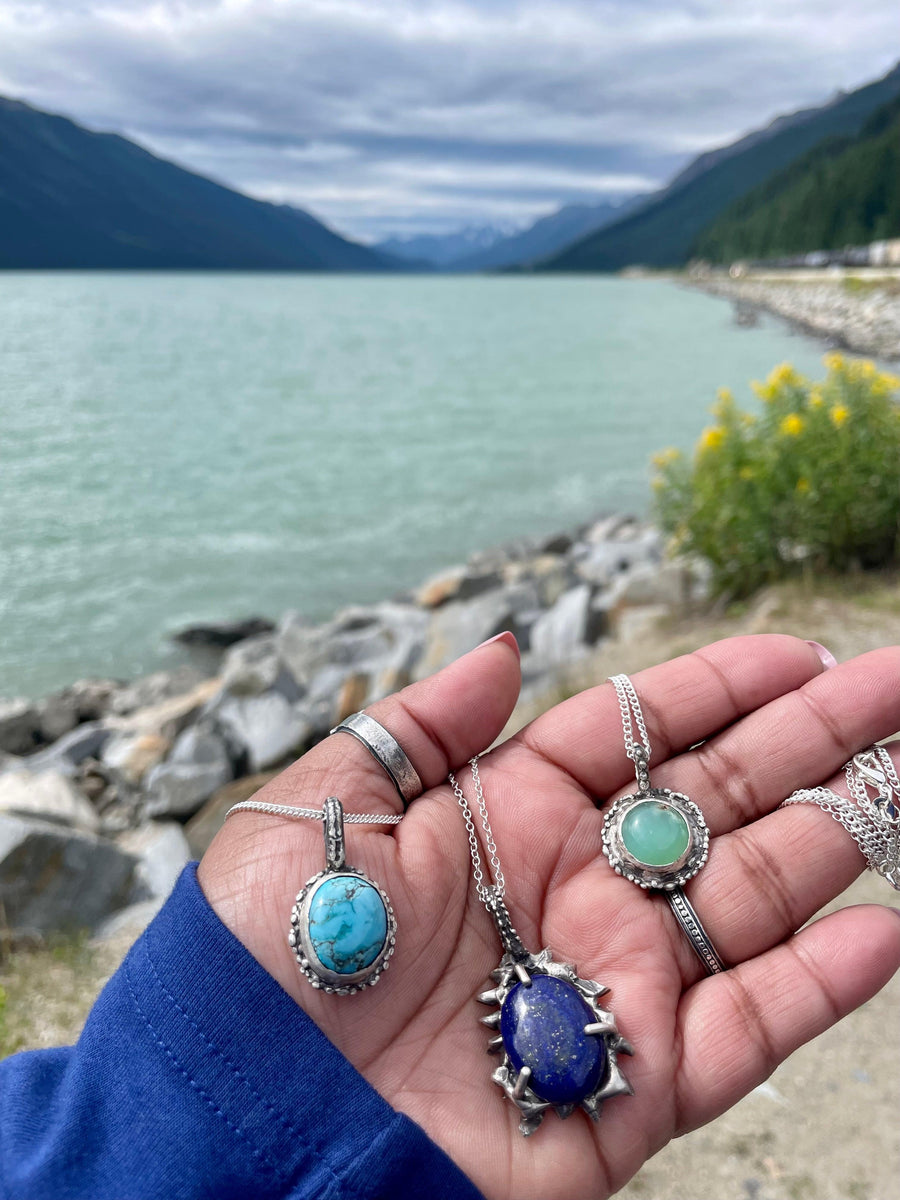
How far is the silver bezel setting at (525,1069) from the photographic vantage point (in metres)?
2.03

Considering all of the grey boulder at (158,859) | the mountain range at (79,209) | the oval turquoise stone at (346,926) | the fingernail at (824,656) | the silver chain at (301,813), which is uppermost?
the mountain range at (79,209)

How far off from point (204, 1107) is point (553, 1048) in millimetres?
849

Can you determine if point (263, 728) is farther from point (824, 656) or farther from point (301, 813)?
point (824, 656)

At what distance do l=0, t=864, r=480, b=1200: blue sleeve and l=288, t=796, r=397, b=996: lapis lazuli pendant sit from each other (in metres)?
0.12

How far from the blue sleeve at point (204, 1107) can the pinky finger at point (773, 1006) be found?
0.68m

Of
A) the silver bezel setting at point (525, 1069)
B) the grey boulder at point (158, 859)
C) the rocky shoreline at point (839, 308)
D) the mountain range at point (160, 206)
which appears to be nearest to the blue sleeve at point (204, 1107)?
the silver bezel setting at point (525, 1069)

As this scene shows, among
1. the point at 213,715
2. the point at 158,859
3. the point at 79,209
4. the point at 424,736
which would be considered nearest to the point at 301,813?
the point at 424,736

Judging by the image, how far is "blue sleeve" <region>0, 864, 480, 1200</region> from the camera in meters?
1.87

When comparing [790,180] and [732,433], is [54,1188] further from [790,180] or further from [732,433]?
[790,180]

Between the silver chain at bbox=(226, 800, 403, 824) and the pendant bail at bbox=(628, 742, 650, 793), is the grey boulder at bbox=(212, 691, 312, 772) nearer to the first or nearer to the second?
the silver chain at bbox=(226, 800, 403, 824)

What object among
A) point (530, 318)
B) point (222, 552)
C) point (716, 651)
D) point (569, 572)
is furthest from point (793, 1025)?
point (530, 318)

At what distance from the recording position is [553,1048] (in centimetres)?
199

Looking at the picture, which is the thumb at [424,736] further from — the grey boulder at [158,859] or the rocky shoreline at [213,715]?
the rocky shoreline at [213,715]

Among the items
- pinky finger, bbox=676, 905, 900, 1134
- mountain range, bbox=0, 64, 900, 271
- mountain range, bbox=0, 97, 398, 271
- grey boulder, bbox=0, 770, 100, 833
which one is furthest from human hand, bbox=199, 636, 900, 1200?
mountain range, bbox=0, 97, 398, 271
